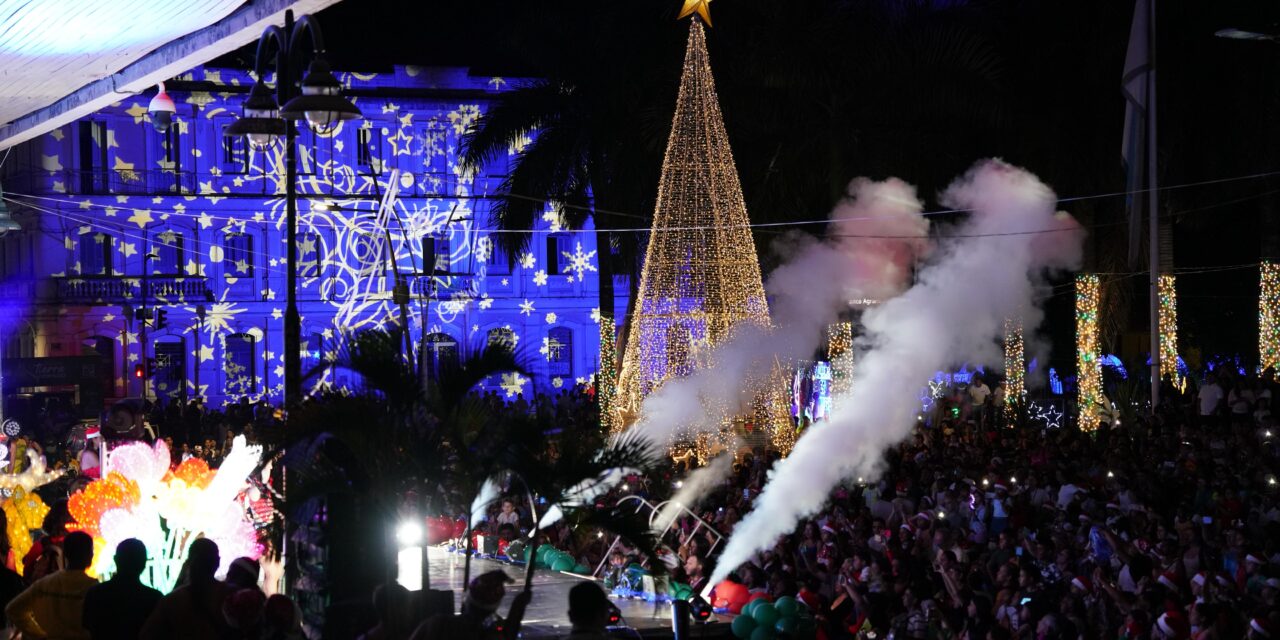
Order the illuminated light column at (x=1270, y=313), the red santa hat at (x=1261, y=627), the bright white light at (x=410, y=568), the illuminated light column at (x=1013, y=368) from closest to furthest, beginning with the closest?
1. the red santa hat at (x=1261, y=627)
2. the bright white light at (x=410, y=568)
3. the illuminated light column at (x=1270, y=313)
4. the illuminated light column at (x=1013, y=368)

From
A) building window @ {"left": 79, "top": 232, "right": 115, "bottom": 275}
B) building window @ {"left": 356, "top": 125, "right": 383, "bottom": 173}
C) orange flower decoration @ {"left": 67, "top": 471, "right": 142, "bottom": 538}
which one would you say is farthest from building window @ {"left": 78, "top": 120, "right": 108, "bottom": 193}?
orange flower decoration @ {"left": 67, "top": 471, "right": 142, "bottom": 538}

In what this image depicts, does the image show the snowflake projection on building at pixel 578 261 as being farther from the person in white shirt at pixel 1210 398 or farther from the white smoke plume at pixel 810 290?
the person in white shirt at pixel 1210 398

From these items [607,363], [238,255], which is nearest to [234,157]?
[238,255]

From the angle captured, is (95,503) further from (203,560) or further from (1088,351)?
(1088,351)

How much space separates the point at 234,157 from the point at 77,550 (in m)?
45.1

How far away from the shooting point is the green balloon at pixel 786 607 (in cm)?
1274

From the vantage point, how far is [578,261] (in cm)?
5569

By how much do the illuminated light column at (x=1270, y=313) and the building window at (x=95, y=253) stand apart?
37.2m

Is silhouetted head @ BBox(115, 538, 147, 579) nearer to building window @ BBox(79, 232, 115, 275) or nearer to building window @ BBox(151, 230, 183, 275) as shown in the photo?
building window @ BBox(151, 230, 183, 275)

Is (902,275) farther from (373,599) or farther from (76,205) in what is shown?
(76,205)

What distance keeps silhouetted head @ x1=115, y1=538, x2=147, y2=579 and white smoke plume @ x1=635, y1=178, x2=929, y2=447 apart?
17.1m

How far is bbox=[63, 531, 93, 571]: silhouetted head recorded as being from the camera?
838 centimetres

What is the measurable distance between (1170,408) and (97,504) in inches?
685

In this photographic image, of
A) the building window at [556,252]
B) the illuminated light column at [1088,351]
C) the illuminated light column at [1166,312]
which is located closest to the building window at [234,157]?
the building window at [556,252]
